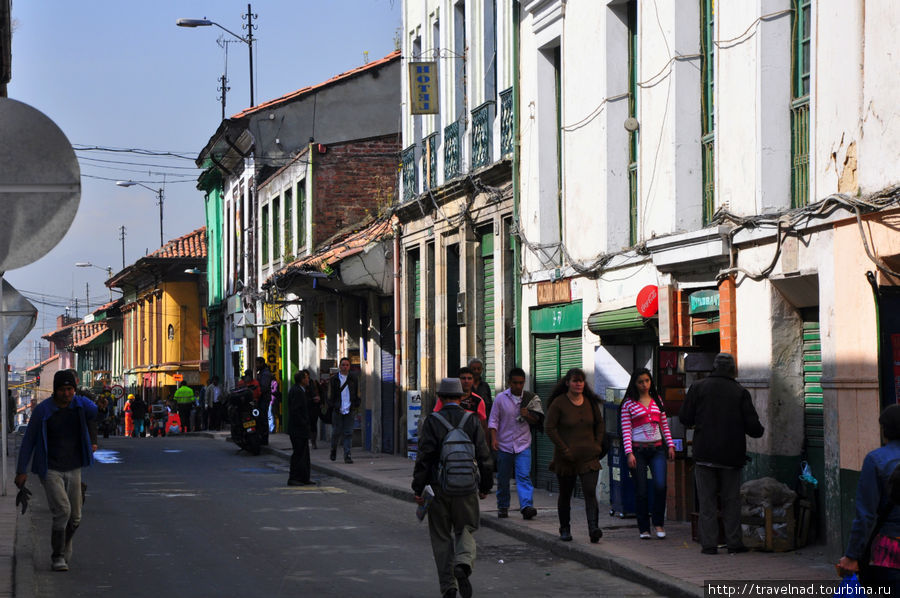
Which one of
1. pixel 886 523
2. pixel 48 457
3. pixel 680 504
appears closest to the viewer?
pixel 886 523

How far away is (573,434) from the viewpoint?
44.1 ft

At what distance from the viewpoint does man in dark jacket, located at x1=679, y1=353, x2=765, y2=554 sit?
12.0m

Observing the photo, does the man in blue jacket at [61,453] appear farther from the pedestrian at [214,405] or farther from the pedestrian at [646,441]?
the pedestrian at [214,405]

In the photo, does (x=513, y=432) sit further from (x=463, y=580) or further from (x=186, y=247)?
(x=186, y=247)

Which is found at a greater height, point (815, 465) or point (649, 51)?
point (649, 51)

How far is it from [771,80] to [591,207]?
16.5 feet

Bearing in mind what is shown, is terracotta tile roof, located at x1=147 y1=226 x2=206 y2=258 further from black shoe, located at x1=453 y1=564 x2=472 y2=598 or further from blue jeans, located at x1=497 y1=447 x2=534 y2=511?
black shoe, located at x1=453 y1=564 x2=472 y2=598

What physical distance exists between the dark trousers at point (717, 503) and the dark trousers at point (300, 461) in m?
9.49

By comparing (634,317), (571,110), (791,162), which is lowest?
(634,317)

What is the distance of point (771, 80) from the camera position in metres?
13.0

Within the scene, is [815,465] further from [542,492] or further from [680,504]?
[542,492]

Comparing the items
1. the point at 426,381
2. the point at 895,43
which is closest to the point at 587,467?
the point at 895,43

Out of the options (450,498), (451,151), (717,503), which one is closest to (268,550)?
(450,498)

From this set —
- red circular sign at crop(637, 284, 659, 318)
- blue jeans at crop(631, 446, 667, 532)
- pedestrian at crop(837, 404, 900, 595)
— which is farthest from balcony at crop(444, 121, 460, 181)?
pedestrian at crop(837, 404, 900, 595)
